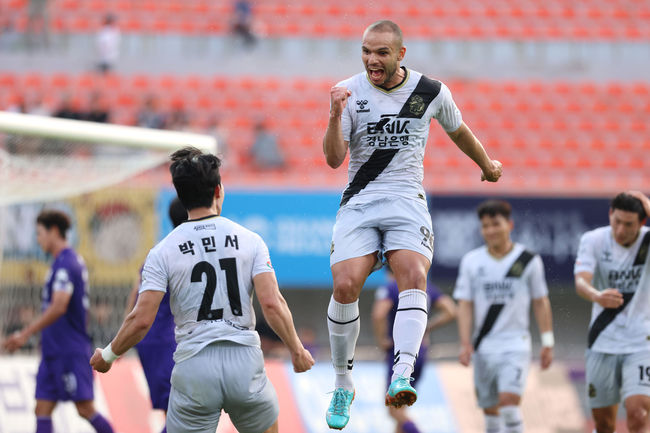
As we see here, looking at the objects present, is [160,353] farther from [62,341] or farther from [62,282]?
[62,341]

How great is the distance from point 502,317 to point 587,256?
146 cm

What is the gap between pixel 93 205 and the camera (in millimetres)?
12672

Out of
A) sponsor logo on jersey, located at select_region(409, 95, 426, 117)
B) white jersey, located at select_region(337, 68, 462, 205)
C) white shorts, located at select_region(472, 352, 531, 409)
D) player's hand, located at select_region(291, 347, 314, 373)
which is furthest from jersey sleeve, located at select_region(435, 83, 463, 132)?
white shorts, located at select_region(472, 352, 531, 409)

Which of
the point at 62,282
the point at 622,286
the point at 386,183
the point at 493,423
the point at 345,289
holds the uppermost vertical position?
the point at 386,183

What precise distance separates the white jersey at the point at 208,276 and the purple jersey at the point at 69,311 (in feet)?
12.0

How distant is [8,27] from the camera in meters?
19.2

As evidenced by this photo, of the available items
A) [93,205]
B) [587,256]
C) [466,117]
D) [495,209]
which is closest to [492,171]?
[587,256]

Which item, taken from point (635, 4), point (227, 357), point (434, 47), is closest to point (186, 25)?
point (434, 47)

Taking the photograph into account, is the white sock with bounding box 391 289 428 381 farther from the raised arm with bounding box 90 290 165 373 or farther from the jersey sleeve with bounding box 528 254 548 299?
the jersey sleeve with bounding box 528 254 548 299

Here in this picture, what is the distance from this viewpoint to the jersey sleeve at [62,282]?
8.81 metres

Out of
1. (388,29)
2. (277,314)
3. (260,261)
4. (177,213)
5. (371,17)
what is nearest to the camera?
(277,314)

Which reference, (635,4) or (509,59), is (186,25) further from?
(635,4)

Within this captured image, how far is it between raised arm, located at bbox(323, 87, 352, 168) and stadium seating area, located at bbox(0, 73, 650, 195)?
9.00 m

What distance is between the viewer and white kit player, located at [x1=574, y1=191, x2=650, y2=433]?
7812 mm
